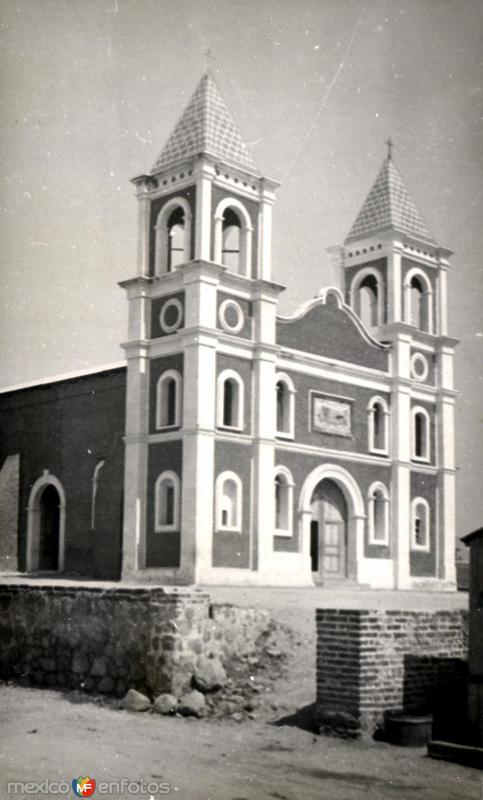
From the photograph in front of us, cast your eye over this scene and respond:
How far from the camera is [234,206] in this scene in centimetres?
2825

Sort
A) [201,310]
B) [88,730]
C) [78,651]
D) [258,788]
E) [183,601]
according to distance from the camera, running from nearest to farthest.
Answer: [258,788]
[88,730]
[183,601]
[78,651]
[201,310]

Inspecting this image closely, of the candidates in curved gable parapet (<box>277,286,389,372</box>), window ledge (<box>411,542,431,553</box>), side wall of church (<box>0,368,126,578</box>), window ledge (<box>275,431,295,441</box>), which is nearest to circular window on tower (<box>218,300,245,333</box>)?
curved gable parapet (<box>277,286,389,372</box>)

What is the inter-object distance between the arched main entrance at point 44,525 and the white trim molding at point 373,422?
922cm

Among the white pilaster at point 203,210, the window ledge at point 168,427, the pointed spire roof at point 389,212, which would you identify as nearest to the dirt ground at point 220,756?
the window ledge at point 168,427

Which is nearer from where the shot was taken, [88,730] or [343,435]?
[88,730]

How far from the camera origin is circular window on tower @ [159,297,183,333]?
27625 mm

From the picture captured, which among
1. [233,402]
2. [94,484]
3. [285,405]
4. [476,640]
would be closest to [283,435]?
[285,405]

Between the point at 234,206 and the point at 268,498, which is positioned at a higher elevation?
the point at 234,206

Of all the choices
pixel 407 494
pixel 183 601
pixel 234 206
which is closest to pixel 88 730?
pixel 183 601

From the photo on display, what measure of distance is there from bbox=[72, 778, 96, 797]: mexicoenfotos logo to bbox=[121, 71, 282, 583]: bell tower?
50.7 ft

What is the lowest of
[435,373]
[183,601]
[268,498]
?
[183,601]

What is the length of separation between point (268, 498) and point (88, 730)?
1567 centimetres

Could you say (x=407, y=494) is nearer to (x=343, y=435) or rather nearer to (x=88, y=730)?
(x=343, y=435)

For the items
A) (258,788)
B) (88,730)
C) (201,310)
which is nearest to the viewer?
(258,788)
